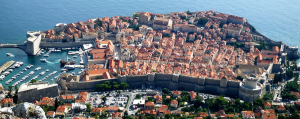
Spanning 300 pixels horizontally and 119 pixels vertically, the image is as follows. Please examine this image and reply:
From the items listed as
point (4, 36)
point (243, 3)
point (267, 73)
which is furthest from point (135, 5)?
point (267, 73)

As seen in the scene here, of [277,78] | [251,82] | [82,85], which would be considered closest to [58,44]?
[82,85]

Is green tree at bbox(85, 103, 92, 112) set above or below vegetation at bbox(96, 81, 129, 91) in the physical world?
below

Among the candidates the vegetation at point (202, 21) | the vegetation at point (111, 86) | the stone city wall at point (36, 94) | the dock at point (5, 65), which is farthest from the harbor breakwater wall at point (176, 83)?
the vegetation at point (202, 21)

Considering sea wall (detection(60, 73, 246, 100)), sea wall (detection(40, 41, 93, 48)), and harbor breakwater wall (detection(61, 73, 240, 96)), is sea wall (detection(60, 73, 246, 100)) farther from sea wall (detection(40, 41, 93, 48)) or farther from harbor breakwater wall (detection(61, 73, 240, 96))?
sea wall (detection(40, 41, 93, 48))

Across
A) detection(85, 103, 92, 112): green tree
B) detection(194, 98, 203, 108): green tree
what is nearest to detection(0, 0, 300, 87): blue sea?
detection(85, 103, 92, 112): green tree

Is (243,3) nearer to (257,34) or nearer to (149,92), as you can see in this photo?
(257,34)

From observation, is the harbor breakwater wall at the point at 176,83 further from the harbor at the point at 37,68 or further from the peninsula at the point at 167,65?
the harbor at the point at 37,68
